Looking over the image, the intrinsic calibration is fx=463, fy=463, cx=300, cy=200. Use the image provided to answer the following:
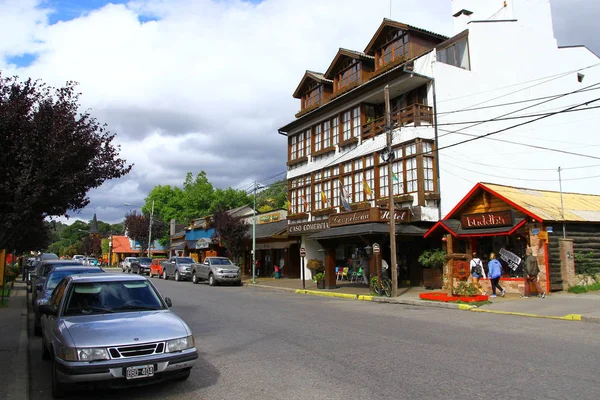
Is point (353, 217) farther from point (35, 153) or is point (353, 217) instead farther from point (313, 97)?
point (35, 153)

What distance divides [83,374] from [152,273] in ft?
118

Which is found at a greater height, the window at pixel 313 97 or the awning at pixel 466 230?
the window at pixel 313 97

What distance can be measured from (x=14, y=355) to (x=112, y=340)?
13.2 feet

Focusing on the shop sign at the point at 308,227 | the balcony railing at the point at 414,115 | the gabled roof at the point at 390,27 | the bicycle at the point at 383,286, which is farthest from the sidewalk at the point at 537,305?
the gabled roof at the point at 390,27

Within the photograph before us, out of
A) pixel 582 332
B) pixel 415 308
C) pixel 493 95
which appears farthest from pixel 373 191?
pixel 582 332

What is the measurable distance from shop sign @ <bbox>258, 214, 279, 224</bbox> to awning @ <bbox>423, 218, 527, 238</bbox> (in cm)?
1951

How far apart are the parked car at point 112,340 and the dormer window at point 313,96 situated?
25831mm

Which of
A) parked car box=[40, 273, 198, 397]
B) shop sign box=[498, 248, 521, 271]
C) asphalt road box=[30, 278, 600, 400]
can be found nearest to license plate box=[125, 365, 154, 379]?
parked car box=[40, 273, 198, 397]

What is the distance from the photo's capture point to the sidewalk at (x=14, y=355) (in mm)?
6066

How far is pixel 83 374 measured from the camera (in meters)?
5.26

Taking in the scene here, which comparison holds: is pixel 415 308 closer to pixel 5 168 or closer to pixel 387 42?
pixel 5 168

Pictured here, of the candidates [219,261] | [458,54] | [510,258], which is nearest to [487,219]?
[510,258]

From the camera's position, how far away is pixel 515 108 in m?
25.2

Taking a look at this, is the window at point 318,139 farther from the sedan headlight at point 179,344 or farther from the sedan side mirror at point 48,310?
the sedan headlight at point 179,344
